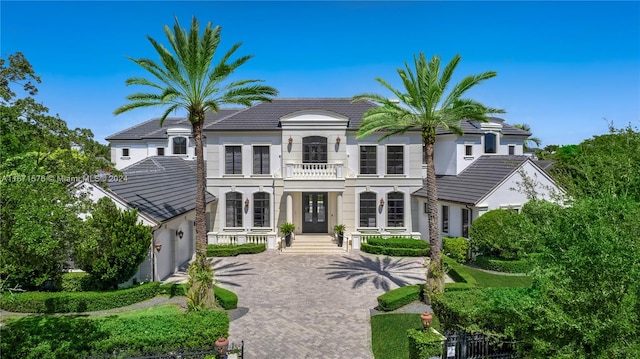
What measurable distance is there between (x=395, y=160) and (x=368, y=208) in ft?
13.7

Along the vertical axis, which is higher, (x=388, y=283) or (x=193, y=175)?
(x=193, y=175)

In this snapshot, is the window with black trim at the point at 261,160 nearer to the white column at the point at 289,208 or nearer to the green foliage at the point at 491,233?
the white column at the point at 289,208

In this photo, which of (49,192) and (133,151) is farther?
(133,151)

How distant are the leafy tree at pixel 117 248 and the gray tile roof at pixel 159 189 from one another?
2.07 meters

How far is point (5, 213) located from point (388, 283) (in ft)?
48.7

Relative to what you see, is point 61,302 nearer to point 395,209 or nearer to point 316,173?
point 316,173

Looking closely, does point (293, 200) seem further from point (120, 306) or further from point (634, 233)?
point (634, 233)

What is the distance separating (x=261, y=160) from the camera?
2673 cm

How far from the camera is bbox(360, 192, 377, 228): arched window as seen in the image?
2689cm

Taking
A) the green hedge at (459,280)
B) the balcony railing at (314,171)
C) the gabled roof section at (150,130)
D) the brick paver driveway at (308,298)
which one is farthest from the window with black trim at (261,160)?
the green hedge at (459,280)

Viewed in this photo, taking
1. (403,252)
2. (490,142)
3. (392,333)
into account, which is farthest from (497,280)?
(490,142)

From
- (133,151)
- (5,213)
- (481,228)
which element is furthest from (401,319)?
(133,151)

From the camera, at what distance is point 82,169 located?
9.96 meters

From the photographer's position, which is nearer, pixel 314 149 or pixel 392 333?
pixel 392 333
